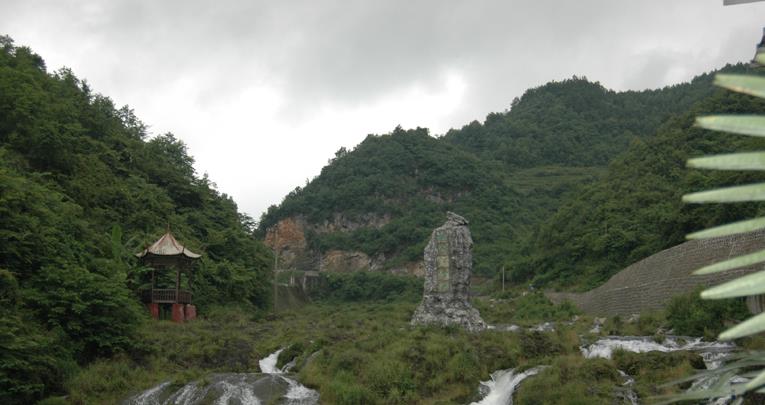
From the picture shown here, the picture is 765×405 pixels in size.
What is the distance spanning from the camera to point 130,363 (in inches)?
786

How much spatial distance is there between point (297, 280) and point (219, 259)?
2190 centimetres

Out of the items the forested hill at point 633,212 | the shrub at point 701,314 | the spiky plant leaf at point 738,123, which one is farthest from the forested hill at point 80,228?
the forested hill at point 633,212

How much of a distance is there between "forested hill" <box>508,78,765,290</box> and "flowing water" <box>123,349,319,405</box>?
19170mm

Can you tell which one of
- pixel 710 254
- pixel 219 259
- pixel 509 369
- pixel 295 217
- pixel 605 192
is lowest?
pixel 509 369

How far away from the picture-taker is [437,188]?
8031 centimetres

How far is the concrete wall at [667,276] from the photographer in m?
20.7

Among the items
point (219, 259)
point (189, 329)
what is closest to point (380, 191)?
point (219, 259)

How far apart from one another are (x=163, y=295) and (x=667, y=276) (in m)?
17.8

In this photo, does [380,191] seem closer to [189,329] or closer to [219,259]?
[219,259]

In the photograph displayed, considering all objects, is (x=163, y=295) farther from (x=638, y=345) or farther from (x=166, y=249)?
(x=638, y=345)

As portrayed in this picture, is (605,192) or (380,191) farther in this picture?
(380,191)

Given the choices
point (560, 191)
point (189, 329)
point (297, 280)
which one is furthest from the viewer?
point (560, 191)

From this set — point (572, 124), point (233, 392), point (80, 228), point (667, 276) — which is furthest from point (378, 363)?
point (572, 124)

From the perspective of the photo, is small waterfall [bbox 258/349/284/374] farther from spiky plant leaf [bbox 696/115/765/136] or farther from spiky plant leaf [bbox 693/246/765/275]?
spiky plant leaf [bbox 696/115/765/136]
